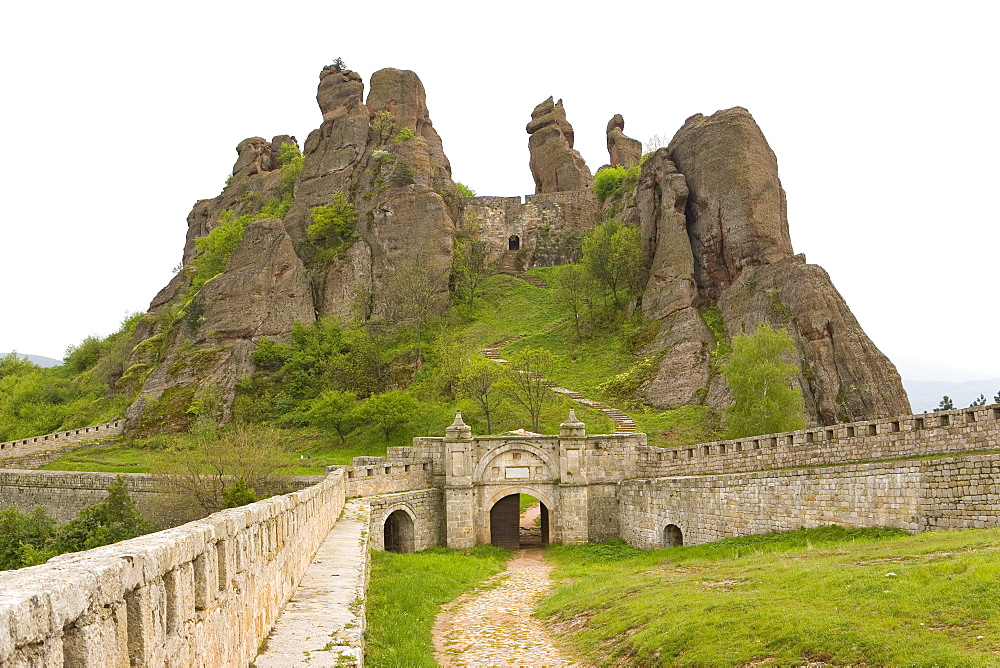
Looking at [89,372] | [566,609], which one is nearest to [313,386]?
[89,372]

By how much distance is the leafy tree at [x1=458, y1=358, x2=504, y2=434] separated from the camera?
1658 inches

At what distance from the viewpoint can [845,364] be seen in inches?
1574

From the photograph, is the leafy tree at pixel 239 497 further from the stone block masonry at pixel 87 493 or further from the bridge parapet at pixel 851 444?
the bridge parapet at pixel 851 444

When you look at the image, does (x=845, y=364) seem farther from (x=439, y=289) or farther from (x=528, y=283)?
(x=528, y=283)

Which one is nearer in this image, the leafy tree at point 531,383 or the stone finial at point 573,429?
the stone finial at point 573,429

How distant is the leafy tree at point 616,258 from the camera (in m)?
52.8

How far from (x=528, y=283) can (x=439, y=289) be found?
13.1m

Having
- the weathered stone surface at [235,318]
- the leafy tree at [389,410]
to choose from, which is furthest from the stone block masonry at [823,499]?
the weathered stone surface at [235,318]

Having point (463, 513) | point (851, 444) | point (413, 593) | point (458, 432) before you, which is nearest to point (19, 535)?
point (463, 513)

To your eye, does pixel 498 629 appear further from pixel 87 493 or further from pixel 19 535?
pixel 87 493

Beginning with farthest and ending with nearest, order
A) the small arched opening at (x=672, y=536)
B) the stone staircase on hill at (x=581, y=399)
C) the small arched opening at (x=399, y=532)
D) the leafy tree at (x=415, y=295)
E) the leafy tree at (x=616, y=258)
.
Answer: the leafy tree at (x=415, y=295), the leafy tree at (x=616, y=258), the stone staircase on hill at (x=581, y=399), the small arched opening at (x=399, y=532), the small arched opening at (x=672, y=536)

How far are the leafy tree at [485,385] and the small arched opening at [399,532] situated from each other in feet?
33.0

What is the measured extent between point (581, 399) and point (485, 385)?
19.1ft

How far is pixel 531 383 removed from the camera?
4475 cm
